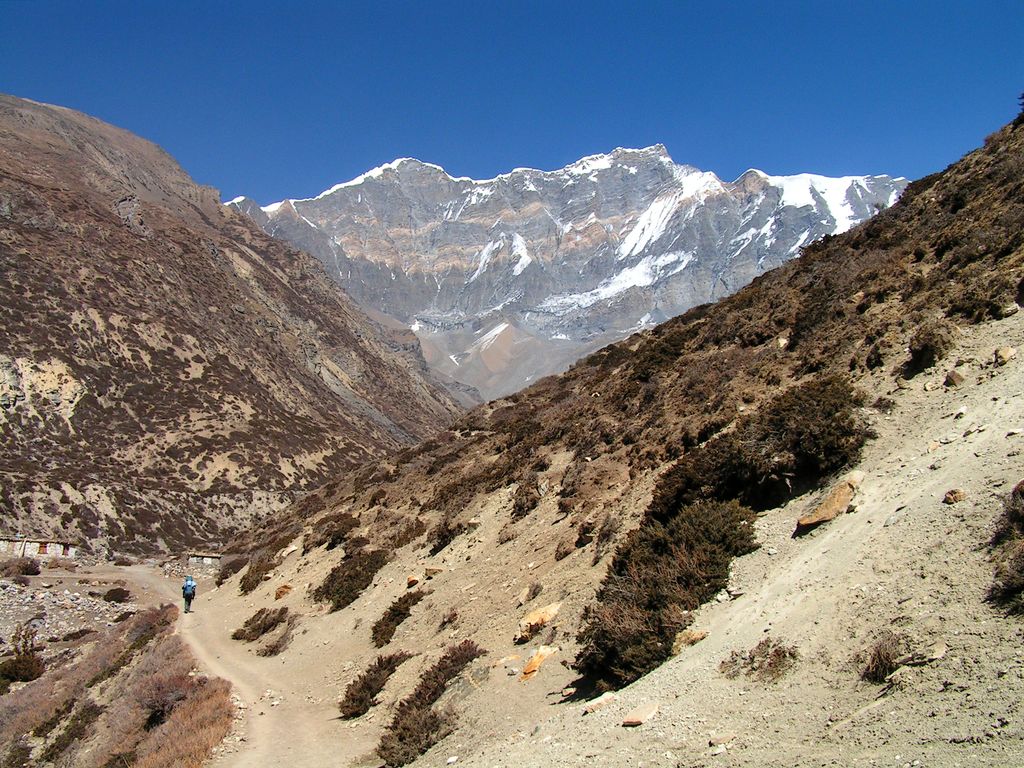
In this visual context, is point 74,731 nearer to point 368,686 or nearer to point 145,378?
point 368,686

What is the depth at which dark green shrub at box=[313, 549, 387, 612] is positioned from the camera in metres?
20.6

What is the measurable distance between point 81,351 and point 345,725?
72.0 m

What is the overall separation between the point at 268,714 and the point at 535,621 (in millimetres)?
6373

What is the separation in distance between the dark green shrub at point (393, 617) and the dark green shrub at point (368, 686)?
155cm

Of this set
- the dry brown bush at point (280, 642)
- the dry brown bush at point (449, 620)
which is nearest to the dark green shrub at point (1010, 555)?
the dry brown bush at point (449, 620)

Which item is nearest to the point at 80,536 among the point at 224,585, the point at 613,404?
the point at 224,585

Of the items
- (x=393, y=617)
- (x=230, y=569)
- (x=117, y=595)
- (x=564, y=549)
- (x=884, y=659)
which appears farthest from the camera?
(x=117, y=595)

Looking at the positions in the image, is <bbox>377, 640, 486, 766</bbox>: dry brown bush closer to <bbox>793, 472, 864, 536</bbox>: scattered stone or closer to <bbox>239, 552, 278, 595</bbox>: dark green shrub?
<bbox>793, 472, 864, 536</bbox>: scattered stone

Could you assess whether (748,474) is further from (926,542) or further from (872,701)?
(872,701)

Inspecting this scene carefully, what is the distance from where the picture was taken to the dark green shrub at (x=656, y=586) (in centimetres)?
934

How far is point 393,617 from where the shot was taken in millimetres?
16797

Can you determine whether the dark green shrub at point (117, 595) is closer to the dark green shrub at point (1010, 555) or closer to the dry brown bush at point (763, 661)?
the dry brown bush at point (763, 661)

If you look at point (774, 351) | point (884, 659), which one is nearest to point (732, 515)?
point (884, 659)

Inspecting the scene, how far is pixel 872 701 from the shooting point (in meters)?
6.25
